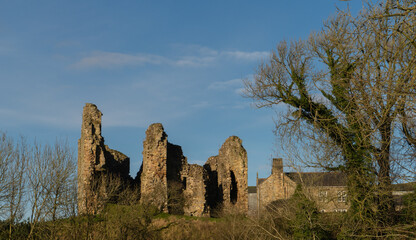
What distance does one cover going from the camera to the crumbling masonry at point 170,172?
2675cm

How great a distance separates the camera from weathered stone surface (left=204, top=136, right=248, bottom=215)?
3067 centimetres

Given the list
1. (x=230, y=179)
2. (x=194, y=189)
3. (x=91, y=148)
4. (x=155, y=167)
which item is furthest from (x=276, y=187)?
(x=91, y=148)

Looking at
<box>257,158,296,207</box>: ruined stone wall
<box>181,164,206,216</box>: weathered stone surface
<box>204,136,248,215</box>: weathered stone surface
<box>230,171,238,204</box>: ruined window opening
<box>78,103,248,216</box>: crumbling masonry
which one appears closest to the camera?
<box>78,103,248,216</box>: crumbling masonry

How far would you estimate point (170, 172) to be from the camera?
99.3ft

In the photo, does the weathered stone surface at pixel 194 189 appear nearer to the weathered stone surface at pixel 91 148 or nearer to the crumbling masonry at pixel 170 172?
the crumbling masonry at pixel 170 172

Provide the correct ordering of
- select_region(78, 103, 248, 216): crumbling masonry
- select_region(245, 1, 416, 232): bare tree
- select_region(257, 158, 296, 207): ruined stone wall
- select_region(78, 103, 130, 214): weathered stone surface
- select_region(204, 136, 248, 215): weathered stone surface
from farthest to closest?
select_region(257, 158, 296, 207): ruined stone wall < select_region(204, 136, 248, 215): weathered stone surface < select_region(78, 103, 248, 216): crumbling masonry < select_region(78, 103, 130, 214): weathered stone surface < select_region(245, 1, 416, 232): bare tree

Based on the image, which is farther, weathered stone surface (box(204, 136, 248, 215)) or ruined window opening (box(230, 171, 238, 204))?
ruined window opening (box(230, 171, 238, 204))

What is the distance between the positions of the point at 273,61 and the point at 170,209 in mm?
11476

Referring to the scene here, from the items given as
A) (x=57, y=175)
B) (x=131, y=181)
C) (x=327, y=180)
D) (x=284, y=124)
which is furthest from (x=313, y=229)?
(x=327, y=180)

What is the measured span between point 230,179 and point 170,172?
13.5ft

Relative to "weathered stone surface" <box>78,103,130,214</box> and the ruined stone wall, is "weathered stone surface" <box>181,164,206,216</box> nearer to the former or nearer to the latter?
"weathered stone surface" <box>78,103,130,214</box>

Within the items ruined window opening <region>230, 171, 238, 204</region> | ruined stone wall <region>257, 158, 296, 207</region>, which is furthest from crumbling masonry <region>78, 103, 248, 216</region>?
ruined stone wall <region>257, 158, 296, 207</region>

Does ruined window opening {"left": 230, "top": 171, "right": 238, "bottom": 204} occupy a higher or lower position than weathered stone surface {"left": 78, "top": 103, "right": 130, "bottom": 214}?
lower

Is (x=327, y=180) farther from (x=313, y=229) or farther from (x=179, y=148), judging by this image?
(x=313, y=229)
